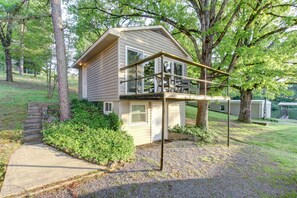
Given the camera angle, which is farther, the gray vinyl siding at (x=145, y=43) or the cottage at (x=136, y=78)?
the gray vinyl siding at (x=145, y=43)

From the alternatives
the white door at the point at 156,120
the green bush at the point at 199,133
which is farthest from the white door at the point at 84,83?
the green bush at the point at 199,133

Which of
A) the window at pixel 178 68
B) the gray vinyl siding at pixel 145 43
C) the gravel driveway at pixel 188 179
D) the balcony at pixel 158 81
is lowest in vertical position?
the gravel driveway at pixel 188 179

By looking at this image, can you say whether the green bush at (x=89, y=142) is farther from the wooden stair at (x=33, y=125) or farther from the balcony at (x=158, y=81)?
the balcony at (x=158, y=81)

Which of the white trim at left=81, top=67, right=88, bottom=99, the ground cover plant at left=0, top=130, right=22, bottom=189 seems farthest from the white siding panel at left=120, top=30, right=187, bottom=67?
the white trim at left=81, top=67, right=88, bottom=99

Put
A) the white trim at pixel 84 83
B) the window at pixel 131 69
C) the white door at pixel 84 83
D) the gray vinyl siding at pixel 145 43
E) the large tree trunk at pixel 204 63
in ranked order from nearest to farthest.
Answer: the gray vinyl siding at pixel 145 43
the window at pixel 131 69
the large tree trunk at pixel 204 63
the white trim at pixel 84 83
the white door at pixel 84 83

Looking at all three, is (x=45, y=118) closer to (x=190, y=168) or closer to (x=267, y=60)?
(x=190, y=168)

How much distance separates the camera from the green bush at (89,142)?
5000 millimetres

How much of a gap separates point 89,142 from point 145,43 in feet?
17.5

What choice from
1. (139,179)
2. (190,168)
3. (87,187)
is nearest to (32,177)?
(87,187)


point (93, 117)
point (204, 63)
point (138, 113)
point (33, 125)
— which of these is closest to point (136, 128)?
point (138, 113)

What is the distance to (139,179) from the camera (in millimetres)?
4230

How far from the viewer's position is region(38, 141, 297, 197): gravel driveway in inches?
148

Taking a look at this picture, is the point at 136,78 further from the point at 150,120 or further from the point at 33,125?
the point at 33,125

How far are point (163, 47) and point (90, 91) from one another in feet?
17.1
